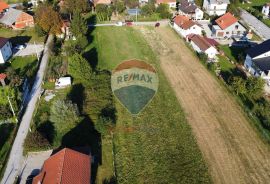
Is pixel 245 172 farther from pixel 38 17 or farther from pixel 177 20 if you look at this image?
pixel 38 17

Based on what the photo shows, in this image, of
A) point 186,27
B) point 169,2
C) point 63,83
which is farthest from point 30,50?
point 169,2

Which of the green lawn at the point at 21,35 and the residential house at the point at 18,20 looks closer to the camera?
the green lawn at the point at 21,35

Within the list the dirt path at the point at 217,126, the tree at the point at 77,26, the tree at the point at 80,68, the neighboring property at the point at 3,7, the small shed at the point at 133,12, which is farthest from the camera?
the neighboring property at the point at 3,7

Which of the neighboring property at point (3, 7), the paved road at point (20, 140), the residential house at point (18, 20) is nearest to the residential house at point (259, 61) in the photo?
the paved road at point (20, 140)

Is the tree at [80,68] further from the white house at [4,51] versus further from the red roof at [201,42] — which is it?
the red roof at [201,42]

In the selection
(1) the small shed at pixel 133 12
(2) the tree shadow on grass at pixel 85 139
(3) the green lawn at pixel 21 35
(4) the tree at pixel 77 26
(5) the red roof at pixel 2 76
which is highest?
(4) the tree at pixel 77 26

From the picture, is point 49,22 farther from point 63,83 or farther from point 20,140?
point 20,140
